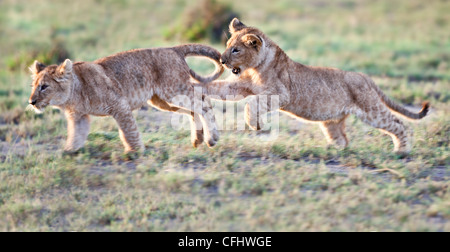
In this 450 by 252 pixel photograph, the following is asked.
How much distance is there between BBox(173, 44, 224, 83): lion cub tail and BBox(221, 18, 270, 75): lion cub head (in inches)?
16.7

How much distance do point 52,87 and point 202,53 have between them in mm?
1894

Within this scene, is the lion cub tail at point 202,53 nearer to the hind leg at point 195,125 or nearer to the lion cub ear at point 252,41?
the hind leg at point 195,125

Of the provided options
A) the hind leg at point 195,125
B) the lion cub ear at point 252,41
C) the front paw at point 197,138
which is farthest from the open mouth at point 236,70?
the front paw at point 197,138

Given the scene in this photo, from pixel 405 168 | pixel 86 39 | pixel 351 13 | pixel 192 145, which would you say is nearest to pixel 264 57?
pixel 192 145

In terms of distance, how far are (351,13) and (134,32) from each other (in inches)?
336

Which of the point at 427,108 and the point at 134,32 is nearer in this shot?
the point at 427,108

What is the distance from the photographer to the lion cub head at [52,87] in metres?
6.26

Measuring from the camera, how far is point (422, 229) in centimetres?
479

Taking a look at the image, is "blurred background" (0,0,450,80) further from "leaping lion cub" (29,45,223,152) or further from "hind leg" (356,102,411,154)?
"leaping lion cub" (29,45,223,152)

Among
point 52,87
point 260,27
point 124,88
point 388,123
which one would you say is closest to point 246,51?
point 124,88

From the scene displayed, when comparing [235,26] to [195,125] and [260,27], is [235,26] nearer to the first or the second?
[195,125]

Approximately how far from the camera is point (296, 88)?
6.90 metres
